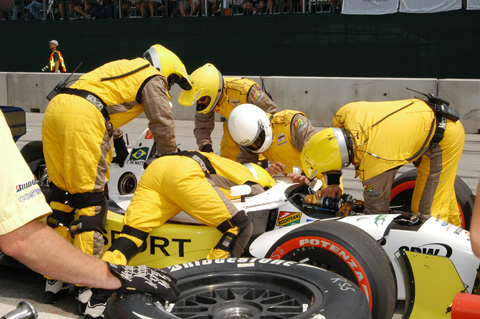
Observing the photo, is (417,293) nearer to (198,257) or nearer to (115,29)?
(198,257)

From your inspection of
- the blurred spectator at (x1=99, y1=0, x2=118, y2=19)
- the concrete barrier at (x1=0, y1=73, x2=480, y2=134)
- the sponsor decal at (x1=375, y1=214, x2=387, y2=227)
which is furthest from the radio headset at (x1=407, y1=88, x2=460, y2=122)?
the blurred spectator at (x1=99, y1=0, x2=118, y2=19)

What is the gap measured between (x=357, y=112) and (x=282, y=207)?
97 cm

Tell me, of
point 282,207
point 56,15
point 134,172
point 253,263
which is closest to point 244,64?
point 56,15

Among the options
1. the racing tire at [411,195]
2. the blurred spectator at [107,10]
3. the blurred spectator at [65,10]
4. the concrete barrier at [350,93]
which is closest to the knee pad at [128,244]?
the racing tire at [411,195]

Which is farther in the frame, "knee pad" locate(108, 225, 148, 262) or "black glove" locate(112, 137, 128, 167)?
"black glove" locate(112, 137, 128, 167)

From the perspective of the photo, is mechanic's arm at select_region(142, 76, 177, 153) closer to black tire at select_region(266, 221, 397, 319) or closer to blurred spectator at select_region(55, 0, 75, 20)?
black tire at select_region(266, 221, 397, 319)

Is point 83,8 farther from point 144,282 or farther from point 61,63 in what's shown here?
point 144,282

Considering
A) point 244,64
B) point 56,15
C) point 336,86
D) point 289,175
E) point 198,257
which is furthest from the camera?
point 56,15

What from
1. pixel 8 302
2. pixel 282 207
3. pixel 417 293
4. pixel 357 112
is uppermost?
pixel 357 112

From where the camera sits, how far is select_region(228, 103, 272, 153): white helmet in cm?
529

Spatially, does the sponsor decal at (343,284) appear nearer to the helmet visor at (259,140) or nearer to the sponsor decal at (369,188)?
the sponsor decal at (369,188)

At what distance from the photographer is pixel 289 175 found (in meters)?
5.02

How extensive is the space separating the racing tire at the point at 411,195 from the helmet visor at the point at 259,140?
1.19 m

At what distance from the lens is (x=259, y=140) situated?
539 cm
